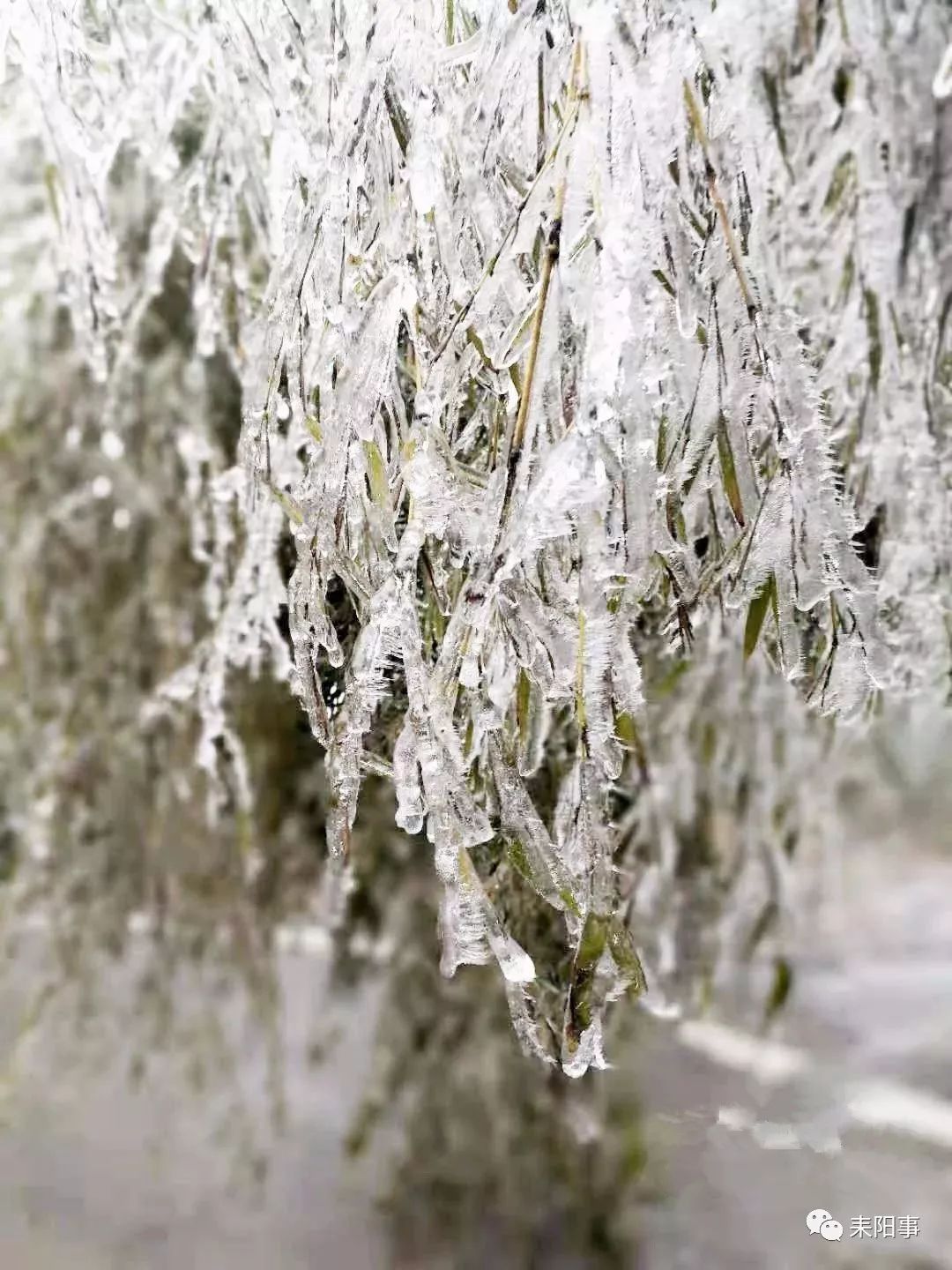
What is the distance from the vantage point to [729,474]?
35 centimetres

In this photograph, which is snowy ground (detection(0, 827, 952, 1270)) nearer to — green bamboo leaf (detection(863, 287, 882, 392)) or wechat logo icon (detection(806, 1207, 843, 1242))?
wechat logo icon (detection(806, 1207, 843, 1242))

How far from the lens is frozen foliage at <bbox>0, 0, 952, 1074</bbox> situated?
0.30 metres

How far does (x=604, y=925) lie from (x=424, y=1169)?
0.76 metres

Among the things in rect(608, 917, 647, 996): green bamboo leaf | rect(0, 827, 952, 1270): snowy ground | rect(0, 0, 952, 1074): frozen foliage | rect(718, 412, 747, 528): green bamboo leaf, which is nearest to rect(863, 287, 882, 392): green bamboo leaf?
rect(0, 0, 952, 1074): frozen foliage

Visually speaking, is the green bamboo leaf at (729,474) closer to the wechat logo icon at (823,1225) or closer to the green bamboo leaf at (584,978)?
the green bamboo leaf at (584,978)

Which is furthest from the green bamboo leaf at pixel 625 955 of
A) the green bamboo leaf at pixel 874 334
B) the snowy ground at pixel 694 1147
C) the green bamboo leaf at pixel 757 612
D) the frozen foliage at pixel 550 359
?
the snowy ground at pixel 694 1147

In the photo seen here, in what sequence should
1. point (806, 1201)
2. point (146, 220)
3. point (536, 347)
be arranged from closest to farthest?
point (536, 347) → point (146, 220) → point (806, 1201)

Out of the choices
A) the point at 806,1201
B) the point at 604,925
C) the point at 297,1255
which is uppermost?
the point at 604,925

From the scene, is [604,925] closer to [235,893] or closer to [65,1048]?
[235,893]

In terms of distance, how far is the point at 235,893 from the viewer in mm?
894

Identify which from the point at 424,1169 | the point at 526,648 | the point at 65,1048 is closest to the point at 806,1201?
the point at 424,1169

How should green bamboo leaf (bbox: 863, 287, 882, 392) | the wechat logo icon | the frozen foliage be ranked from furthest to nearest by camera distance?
the wechat logo icon → green bamboo leaf (bbox: 863, 287, 882, 392) → the frozen foliage

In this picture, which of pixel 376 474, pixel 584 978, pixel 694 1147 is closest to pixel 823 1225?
pixel 694 1147

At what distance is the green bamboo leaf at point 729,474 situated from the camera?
0.35 m
